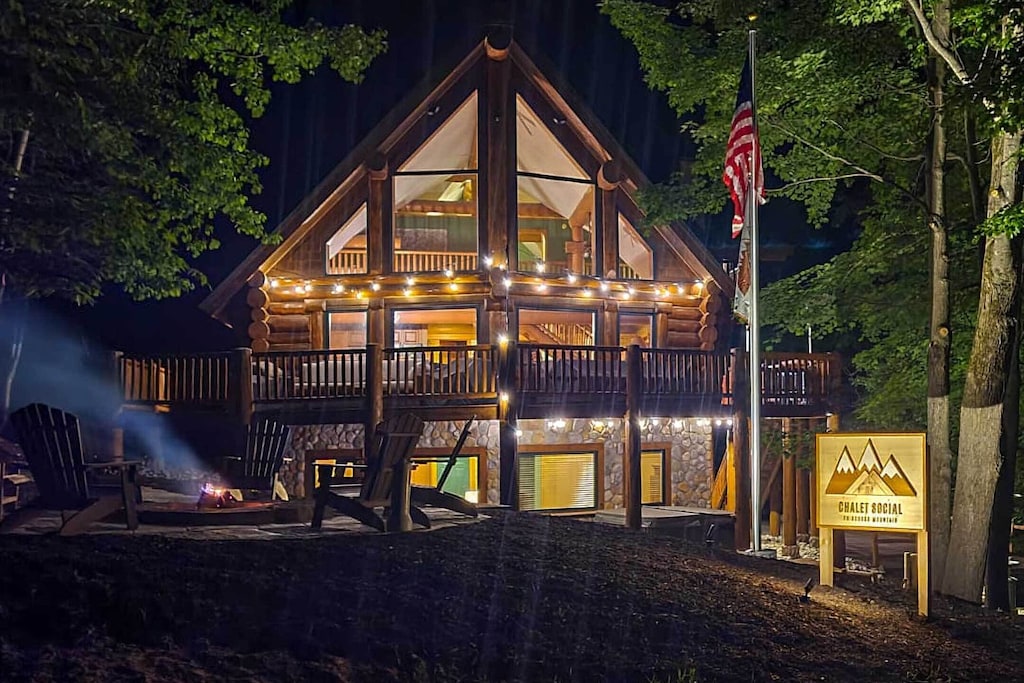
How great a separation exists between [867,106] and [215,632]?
41.1 ft

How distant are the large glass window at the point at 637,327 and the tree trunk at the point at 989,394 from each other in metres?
10.2

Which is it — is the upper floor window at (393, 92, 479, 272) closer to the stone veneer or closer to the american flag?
the stone veneer

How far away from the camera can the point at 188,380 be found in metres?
17.2

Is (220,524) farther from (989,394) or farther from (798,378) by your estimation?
(798,378)

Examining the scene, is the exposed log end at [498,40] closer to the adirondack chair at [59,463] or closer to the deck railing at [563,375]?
the deck railing at [563,375]

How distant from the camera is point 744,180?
1381cm

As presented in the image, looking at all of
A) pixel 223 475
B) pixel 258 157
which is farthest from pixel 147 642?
pixel 258 157

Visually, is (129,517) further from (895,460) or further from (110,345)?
(110,345)

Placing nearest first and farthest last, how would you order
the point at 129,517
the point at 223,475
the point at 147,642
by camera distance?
the point at 147,642 → the point at 129,517 → the point at 223,475

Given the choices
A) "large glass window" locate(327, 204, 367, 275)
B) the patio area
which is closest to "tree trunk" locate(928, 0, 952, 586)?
the patio area

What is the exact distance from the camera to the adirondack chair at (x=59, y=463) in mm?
10148

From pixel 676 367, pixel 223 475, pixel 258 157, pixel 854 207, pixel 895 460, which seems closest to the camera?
pixel 895 460

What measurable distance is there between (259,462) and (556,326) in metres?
12.5

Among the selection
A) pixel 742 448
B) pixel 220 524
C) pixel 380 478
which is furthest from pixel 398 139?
pixel 220 524
